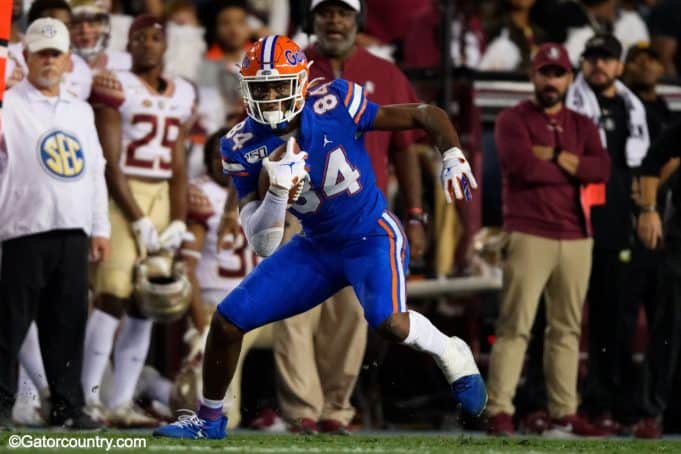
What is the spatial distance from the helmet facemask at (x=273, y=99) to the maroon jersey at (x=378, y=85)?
1506 mm

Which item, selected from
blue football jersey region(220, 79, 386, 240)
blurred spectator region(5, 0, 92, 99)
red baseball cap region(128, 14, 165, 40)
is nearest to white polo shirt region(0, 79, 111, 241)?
blurred spectator region(5, 0, 92, 99)

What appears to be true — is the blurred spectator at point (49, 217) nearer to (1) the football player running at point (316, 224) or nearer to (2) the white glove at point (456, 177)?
(1) the football player running at point (316, 224)

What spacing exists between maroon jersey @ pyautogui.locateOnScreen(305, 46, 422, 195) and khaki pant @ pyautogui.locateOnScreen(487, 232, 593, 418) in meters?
0.89

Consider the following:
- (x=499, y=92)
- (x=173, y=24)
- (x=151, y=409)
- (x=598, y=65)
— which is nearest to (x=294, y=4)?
(x=173, y=24)

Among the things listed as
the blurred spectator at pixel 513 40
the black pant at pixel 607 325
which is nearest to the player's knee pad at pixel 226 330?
the black pant at pixel 607 325

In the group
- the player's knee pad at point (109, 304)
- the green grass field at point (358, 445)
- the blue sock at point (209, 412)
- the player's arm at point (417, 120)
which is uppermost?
the player's arm at point (417, 120)

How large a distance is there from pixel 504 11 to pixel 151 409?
3997 mm

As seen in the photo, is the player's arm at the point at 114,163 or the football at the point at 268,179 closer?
the football at the point at 268,179

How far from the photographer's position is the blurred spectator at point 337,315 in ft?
25.5

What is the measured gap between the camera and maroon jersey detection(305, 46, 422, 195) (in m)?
7.84

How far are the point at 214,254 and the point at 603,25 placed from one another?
11.4ft

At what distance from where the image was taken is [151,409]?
8742 mm

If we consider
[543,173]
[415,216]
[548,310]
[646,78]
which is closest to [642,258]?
[548,310]

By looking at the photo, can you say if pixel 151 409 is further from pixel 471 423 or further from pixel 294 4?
pixel 294 4
